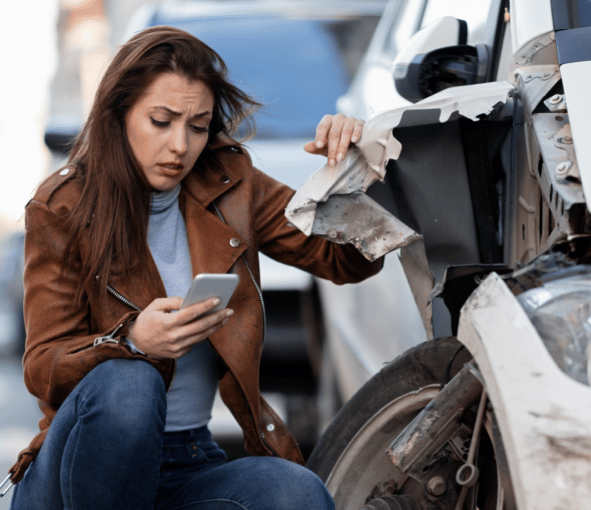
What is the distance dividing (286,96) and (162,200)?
2237 mm

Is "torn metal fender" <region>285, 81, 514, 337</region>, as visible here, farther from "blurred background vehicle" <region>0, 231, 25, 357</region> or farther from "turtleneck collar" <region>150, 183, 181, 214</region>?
"blurred background vehicle" <region>0, 231, 25, 357</region>

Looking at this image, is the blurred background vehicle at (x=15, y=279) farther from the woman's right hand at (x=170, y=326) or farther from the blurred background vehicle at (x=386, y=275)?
the woman's right hand at (x=170, y=326)

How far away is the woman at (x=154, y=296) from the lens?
1.62 m

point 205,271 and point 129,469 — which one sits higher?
point 205,271

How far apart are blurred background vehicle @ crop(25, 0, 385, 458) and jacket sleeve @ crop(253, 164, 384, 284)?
3.20 feet

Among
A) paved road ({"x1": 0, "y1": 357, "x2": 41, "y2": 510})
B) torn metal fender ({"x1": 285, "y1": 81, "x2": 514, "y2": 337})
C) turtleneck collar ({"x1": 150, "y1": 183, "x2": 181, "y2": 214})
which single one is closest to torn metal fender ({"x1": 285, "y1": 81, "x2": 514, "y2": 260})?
Result: torn metal fender ({"x1": 285, "y1": 81, "x2": 514, "y2": 337})

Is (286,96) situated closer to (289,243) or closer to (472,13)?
(472,13)

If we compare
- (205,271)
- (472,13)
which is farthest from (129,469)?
(472,13)

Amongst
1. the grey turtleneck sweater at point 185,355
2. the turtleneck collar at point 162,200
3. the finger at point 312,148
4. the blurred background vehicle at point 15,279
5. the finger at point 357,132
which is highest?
the finger at point 357,132

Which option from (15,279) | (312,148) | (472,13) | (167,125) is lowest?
(15,279)

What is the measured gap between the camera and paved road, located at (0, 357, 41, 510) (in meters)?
3.53

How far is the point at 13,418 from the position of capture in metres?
4.19

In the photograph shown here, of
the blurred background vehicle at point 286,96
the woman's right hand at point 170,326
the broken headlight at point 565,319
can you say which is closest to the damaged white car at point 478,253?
the broken headlight at point 565,319

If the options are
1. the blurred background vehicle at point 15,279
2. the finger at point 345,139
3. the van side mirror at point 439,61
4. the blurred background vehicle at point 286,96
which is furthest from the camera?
the blurred background vehicle at point 15,279
